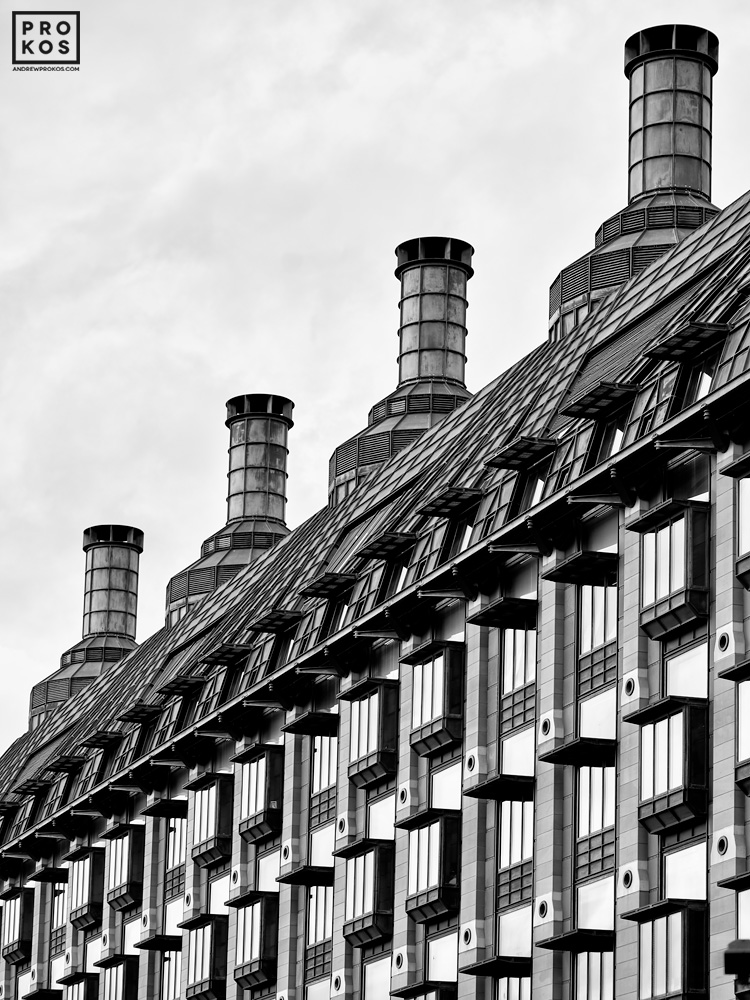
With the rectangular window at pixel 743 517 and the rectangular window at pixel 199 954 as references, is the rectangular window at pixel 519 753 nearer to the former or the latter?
the rectangular window at pixel 743 517

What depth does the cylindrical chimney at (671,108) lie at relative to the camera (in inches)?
3664

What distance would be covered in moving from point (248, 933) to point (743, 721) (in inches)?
1175

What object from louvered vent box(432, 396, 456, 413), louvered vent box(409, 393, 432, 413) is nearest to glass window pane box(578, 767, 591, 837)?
louvered vent box(432, 396, 456, 413)

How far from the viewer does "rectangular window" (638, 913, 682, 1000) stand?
48.1m

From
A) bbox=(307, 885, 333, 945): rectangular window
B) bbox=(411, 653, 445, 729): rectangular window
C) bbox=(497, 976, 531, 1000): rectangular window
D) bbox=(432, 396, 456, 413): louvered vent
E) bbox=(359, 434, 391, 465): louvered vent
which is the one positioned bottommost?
bbox=(497, 976, 531, 1000): rectangular window

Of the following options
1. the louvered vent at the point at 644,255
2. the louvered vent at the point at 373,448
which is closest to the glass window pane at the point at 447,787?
the louvered vent at the point at 644,255

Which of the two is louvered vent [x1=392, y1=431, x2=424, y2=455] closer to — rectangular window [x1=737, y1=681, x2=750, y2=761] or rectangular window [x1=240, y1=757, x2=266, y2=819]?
rectangular window [x1=240, y1=757, x2=266, y2=819]

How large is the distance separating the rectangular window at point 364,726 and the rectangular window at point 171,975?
52.6 ft

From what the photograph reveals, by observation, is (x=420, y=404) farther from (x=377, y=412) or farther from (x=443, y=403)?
(x=377, y=412)

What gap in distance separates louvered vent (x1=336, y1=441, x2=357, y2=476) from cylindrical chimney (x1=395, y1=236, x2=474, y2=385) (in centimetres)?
457

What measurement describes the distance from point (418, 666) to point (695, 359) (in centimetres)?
1531

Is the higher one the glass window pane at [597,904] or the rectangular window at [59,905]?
the rectangular window at [59,905]

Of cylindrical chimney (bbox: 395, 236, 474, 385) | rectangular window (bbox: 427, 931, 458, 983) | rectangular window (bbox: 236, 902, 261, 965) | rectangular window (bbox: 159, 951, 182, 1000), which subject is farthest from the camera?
cylindrical chimney (bbox: 395, 236, 474, 385)

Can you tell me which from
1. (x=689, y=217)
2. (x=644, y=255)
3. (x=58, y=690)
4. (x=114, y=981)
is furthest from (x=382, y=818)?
(x=58, y=690)
